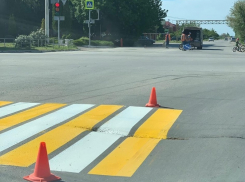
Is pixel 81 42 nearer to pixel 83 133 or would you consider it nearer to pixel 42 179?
pixel 83 133

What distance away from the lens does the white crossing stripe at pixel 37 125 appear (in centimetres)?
775

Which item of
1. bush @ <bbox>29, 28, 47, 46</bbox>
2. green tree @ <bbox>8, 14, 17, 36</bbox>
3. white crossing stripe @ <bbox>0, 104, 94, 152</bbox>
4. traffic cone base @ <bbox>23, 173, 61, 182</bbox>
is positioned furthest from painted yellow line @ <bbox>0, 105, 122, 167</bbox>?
green tree @ <bbox>8, 14, 17, 36</bbox>

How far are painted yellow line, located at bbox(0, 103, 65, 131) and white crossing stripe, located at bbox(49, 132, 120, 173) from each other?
1.85 metres

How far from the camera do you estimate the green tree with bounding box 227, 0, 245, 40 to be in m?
75.0

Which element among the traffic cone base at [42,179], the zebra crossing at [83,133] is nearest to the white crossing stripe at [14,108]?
the zebra crossing at [83,133]

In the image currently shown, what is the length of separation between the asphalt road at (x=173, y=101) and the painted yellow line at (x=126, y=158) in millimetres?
121

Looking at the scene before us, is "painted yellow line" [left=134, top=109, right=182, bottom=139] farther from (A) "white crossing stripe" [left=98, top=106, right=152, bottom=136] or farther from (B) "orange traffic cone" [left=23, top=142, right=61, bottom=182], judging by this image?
(B) "orange traffic cone" [left=23, top=142, right=61, bottom=182]

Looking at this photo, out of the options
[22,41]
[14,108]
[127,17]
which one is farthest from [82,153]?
[127,17]

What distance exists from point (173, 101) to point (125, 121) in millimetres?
2849

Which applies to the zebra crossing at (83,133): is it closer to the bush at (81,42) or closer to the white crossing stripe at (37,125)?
the white crossing stripe at (37,125)

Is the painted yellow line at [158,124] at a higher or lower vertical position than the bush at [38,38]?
lower

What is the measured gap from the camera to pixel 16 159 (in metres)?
6.68

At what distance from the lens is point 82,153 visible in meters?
7.02

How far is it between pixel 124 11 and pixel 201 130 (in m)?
59.6
